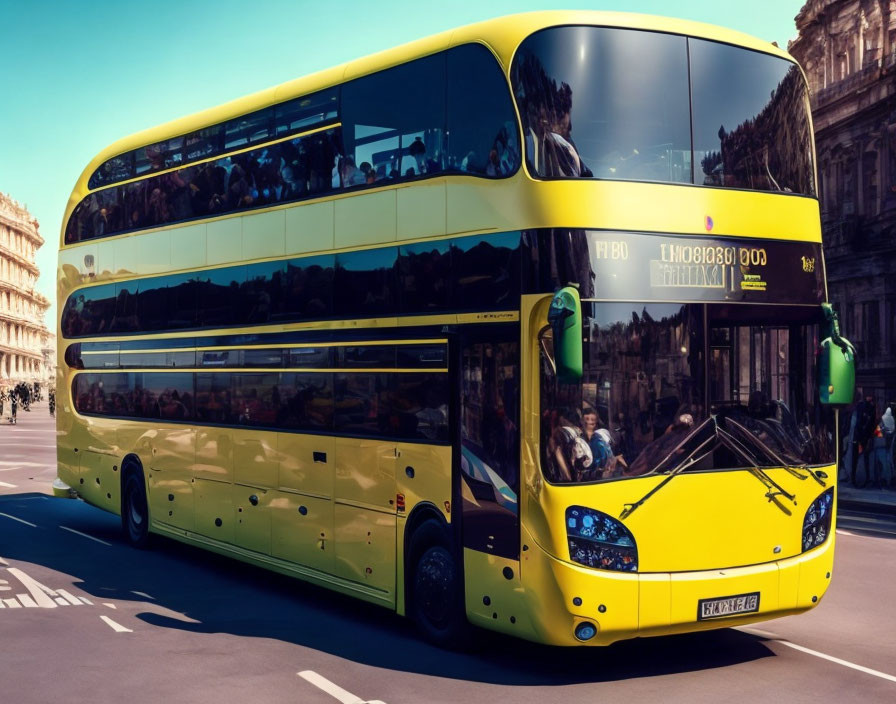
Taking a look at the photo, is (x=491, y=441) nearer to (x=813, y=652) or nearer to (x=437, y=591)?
(x=437, y=591)

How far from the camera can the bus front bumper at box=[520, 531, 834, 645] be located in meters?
8.57

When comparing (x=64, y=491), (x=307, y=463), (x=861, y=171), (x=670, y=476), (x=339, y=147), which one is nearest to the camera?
(x=670, y=476)

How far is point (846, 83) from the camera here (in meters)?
39.0

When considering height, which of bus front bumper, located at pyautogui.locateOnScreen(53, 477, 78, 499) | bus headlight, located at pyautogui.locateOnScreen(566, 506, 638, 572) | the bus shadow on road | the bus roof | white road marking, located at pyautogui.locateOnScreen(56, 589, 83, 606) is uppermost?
the bus roof

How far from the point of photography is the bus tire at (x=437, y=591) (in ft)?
32.0

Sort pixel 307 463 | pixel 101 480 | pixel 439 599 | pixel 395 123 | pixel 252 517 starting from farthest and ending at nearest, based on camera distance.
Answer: pixel 101 480
pixel 252 517
pixel 307 463
pixel 395 123
pixel 439 599

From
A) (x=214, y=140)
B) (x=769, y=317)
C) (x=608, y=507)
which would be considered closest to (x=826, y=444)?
(x=769, y=317)

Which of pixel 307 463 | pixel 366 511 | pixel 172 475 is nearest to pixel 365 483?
pixel 366 511

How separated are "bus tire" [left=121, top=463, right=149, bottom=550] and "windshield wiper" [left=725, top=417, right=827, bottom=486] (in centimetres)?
905

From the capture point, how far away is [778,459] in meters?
9.32

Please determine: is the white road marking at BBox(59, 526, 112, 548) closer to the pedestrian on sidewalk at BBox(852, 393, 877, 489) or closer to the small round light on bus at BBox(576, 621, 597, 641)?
the small round light on bus at BBox(576, 621, 597, 641)

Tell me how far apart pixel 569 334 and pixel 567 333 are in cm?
2

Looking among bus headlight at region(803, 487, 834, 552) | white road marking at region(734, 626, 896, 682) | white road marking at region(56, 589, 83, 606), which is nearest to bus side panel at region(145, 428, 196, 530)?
white road marking at region(56, 589, 83, 606)

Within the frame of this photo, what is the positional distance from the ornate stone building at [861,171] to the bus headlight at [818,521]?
2634 cm
